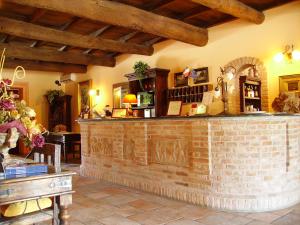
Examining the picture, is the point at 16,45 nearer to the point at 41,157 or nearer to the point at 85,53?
the point at 85,53

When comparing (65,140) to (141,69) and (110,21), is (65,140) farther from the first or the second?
(110,21)

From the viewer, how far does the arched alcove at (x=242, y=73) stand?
5.56 m

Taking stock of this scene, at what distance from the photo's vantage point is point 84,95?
32.8 feet

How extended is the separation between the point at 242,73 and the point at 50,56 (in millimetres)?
4904

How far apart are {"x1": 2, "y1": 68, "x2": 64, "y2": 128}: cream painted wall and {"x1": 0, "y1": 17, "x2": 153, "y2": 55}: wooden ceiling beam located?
14.6 ft

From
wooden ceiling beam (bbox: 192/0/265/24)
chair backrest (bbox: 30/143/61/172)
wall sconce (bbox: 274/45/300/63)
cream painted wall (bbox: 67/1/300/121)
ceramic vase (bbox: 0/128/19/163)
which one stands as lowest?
chair backrest (bbox: 30/143/61/172)

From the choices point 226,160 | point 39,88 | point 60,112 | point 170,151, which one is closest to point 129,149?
point 170,151

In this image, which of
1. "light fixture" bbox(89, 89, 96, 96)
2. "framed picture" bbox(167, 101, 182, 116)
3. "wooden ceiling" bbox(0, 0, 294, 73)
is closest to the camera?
"wooden ceiling" bbox(0, 0, 294, 73)

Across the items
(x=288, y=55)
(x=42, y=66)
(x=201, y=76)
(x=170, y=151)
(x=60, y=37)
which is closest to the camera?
(x=170, y=151)

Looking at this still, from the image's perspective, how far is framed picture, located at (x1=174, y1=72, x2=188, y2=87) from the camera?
22.2 feet

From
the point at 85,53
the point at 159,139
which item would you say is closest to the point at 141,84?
the point at 85,53

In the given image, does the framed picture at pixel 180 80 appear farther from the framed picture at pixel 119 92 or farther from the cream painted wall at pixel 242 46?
the framed picture at pixel 119 92

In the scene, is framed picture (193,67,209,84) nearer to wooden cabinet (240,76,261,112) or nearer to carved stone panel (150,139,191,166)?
wooden cabinet (240,76,261,112)

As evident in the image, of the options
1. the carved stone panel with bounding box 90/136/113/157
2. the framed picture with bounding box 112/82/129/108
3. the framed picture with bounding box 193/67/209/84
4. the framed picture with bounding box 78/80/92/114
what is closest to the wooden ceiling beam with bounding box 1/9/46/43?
the carved stone panel with bounding box 90/136/113/157
